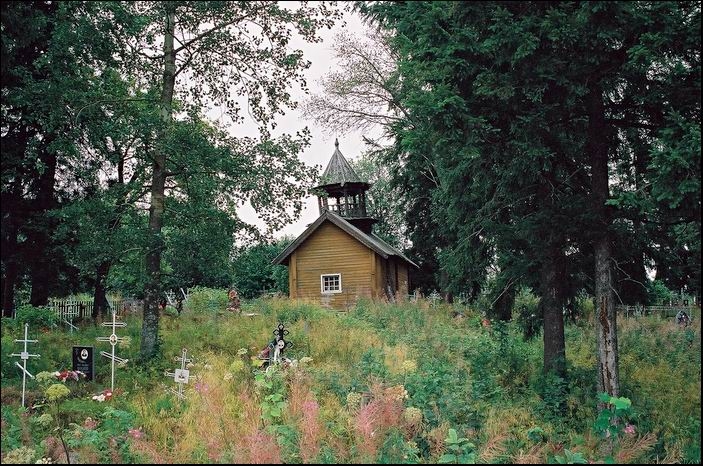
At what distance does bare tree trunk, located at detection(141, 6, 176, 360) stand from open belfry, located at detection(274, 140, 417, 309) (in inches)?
542

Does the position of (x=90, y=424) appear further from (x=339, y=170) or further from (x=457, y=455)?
(x=339, y=170)

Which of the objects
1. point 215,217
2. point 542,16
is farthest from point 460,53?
point 215,217

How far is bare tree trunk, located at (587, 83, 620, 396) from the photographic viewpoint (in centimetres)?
984

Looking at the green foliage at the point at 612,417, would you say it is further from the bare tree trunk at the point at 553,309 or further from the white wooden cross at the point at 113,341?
the white wooden cross at the point at 113,341

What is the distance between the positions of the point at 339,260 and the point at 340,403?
17.2 metres

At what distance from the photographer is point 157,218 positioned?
1181 centimetres

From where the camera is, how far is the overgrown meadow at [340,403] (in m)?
7.10

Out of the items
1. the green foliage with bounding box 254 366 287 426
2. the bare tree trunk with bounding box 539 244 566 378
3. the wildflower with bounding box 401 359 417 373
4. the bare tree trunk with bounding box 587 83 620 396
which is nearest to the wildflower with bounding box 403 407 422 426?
the green foliage with bounding box 254 366 287 426

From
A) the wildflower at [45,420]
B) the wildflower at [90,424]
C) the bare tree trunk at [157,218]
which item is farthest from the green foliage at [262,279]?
the wildflower at [90,424]

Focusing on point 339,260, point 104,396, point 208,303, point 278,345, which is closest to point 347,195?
point 339,260

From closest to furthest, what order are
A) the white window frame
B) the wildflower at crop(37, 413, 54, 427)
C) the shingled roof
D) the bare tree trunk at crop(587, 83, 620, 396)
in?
1. the wildflower at crop(37, 413, 54, 427)
2. the bare tree trunk at crop(587, 83, 620, 396)
3. the white window frame
4. the shingled roof

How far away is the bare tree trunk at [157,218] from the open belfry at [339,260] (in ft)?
45.2

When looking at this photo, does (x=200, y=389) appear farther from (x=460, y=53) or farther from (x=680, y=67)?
(x=680, y=67)

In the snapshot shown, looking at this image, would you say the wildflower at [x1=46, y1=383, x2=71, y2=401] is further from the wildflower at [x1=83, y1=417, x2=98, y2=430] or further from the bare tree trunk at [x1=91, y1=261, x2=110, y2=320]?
the bare tree trunk at [x1=91, y1=261, x2=110, y2=320]
